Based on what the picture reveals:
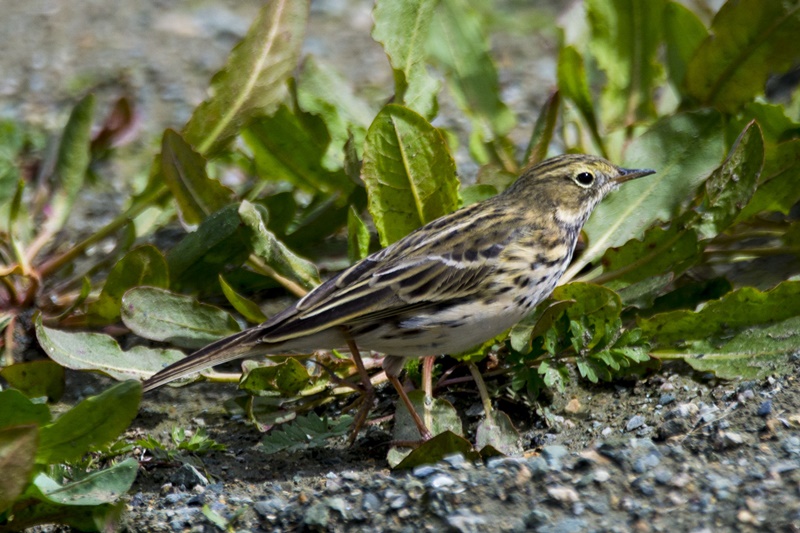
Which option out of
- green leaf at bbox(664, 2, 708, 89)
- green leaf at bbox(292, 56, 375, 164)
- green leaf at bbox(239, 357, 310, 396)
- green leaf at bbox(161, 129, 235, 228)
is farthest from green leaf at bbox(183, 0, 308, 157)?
green leaf at bbox(664, 2, 708, 89)

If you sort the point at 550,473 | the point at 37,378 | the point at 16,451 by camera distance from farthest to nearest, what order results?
the point at 37,378
the point at 550,473
the point at 16,451

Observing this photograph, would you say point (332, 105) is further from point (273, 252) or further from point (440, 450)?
point (440, 450)

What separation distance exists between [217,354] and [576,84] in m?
3.35

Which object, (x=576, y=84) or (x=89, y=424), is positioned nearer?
(x=89, y=424)

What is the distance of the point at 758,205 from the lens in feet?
21.2

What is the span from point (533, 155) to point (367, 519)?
329 centimetres

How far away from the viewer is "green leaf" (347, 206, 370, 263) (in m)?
6.42

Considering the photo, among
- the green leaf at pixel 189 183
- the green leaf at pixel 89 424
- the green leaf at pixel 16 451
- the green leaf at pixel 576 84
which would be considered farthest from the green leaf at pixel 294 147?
the green leaf at pixel 16 451

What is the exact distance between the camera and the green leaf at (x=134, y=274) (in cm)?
630

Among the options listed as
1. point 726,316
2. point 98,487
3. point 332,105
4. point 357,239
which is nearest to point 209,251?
point 357,239

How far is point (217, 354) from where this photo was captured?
541 cm

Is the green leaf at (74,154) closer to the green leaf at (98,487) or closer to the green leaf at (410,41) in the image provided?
the green leaf at (410,41)

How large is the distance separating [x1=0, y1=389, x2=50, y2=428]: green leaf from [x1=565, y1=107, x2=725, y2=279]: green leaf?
3.14 m

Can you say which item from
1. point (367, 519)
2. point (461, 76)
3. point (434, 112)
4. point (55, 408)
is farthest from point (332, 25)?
point (367, 519)
